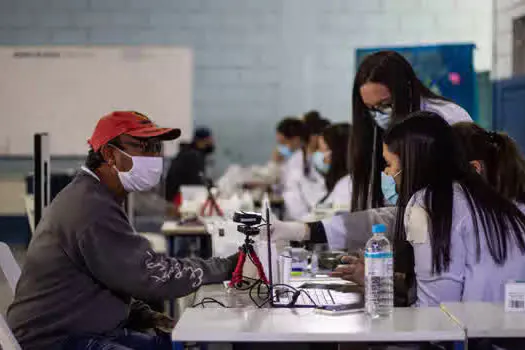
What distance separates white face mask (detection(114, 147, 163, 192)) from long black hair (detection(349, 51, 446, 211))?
1.07m

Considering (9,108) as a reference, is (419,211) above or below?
below

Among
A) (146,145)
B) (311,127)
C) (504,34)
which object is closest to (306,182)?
(311,127)

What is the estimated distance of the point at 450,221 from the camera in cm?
250

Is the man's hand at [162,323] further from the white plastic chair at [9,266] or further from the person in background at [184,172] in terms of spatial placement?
the person in background at [184,172]

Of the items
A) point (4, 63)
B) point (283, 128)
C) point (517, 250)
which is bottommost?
point (517, 250)

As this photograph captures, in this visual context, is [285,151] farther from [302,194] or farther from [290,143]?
[302,194]

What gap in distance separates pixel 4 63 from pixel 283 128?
2.57 metres

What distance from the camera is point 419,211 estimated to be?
8.38ft

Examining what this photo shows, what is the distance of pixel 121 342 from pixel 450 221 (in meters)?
0.99

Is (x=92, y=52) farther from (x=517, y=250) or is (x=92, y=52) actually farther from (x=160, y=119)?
(x=517, y=250)

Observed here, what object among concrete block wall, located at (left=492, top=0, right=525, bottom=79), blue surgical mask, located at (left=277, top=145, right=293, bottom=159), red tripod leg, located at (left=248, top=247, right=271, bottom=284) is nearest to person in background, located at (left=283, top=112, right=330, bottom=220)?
blue surgical mask, located at (left=277, top=145, right=293, bottom=159)

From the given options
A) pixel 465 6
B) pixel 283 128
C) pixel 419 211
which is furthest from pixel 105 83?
pixel 419 211

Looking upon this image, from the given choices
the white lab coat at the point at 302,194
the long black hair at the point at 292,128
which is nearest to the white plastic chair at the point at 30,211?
the white lab coat at the point at 302,194

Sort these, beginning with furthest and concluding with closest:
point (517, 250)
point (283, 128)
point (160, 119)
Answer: point (160, 119)
point (283, 128)
point (517, 250)
